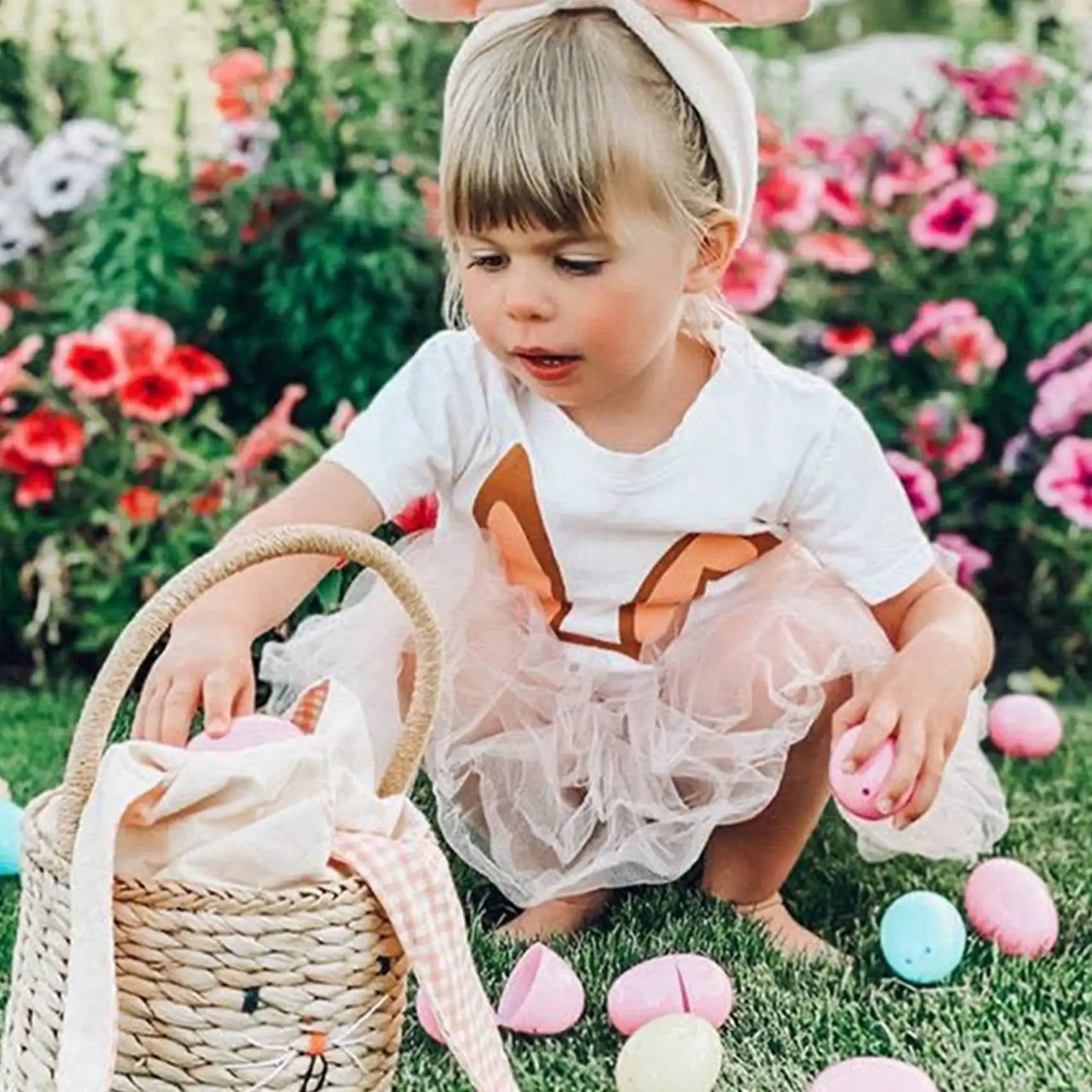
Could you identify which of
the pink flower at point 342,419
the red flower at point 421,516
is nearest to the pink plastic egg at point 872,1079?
the red flower at point 421,516

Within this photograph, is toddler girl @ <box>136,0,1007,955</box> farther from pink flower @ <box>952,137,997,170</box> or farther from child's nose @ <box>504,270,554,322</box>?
pink flower @ <box>952,137,997,170</box>

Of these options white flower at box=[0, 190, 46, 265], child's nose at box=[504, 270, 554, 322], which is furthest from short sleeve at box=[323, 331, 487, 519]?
white flower at box=[0, 190, 46, 265]

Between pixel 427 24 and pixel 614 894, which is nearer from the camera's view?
pixel 614 894

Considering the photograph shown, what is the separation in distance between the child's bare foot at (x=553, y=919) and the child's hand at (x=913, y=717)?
1.32ft

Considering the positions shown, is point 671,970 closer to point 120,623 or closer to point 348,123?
point 120,623

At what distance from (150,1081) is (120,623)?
1626 mm

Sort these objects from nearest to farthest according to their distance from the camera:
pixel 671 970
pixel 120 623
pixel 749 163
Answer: pixel 671 970, pixel 749 163, pixel 120 623

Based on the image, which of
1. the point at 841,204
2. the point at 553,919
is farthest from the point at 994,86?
the point at 553,919

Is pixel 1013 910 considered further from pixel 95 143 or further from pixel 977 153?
pixel 95 143

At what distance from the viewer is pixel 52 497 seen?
3.35 meters

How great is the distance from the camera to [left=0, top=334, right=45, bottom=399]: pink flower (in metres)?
3.18

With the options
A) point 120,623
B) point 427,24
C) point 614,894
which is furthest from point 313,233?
point 614,894

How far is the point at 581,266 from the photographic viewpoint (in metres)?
2.16

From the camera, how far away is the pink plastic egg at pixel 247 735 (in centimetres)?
178
